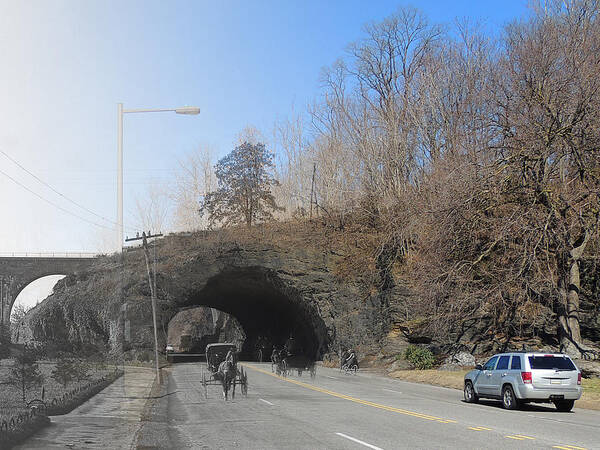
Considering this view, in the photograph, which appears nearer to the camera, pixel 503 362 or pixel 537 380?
pixel 537 380

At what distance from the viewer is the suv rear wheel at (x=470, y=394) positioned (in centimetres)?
2342

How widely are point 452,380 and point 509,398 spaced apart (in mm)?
11092

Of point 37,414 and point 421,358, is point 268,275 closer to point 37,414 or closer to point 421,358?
point 421,358

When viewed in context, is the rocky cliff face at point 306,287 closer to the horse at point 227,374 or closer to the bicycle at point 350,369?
the bicycle at point 350,369

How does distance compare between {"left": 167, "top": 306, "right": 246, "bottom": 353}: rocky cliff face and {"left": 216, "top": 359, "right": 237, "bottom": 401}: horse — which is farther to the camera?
{"left": 167, "top": 306, "right": 246, "bottom": 353}: rocky cliff face

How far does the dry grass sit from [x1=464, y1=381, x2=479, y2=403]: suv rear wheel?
3.56m

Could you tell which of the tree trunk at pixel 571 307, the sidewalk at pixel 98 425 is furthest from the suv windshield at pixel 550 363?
the tree trunk at pixel 571 307

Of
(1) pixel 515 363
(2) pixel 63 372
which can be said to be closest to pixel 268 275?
(1) pixel 515 363

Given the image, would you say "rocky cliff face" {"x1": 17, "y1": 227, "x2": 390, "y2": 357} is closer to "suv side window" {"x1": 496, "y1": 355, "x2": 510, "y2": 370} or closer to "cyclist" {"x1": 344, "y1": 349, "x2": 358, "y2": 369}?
"cyclist" {"x1": 344, "y1": 349, "x2": 358, "y2": 369}

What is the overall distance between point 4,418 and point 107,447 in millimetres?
3312

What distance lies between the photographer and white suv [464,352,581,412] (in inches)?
797

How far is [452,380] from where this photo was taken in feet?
105

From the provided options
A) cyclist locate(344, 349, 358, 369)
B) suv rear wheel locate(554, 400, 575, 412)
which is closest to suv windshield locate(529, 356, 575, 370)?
suv rear wheel locate(554, 400, 575, 412)

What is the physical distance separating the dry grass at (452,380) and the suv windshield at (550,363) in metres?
2.78
